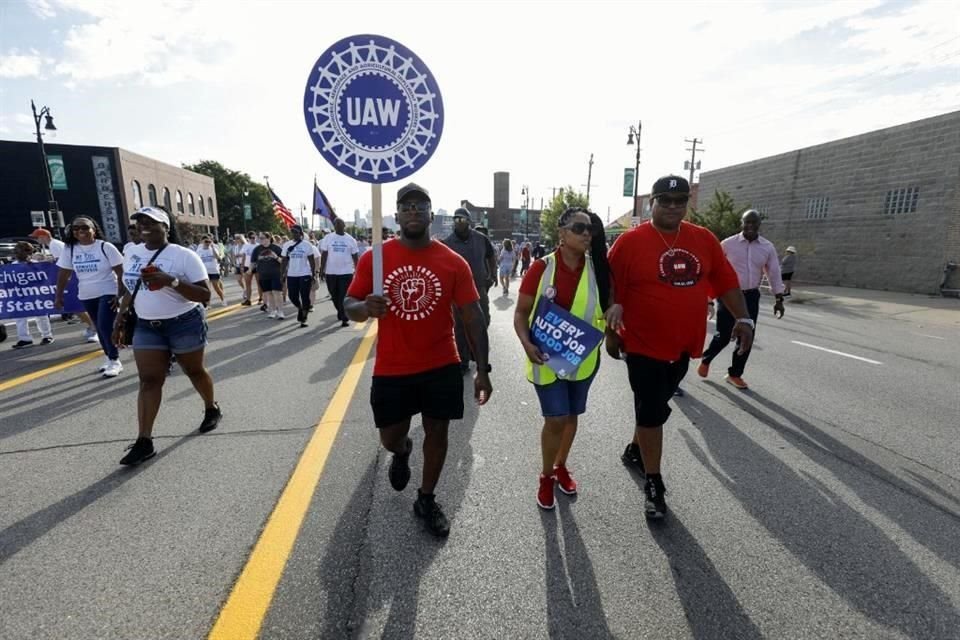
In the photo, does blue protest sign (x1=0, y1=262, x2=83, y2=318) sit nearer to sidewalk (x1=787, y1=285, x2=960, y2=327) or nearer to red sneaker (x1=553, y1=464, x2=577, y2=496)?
red sneaker (x1=553, y1=464, x2=577, y2=496)

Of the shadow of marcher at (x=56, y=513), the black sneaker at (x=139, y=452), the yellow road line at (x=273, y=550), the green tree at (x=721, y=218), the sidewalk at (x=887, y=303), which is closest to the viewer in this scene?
the yellow road line at (x=273, y=550)

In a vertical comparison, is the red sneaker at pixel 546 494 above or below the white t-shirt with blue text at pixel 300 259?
below

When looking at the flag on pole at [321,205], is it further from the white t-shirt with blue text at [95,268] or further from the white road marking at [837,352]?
the white road marking at [837,352]

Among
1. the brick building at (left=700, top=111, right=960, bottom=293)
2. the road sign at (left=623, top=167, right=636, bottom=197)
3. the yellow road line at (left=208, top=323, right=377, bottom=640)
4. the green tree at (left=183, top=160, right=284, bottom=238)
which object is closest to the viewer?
the yellow road line at (left=208, top=323, right=377, bottom=640)

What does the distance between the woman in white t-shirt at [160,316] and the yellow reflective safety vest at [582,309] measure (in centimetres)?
250

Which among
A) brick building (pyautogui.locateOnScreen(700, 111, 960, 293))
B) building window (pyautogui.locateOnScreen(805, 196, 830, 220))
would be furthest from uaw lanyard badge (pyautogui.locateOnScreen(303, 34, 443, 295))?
building window (pyautogui.locateOnScreen(805, 196, 830, 220))

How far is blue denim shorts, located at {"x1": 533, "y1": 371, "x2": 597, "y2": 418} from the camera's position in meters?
2.67

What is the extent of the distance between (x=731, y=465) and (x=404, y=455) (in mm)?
2304

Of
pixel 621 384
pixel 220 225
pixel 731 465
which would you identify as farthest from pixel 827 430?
pixel 220 225

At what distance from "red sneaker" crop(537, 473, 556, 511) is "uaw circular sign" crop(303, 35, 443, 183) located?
194 cm

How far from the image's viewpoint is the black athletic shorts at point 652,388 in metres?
2.77

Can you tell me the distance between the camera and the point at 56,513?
262 cm

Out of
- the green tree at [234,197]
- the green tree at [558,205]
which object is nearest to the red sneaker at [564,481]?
the green tree at [558,205]

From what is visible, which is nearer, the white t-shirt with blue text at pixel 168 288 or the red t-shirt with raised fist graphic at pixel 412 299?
the red t-shirt with raised fist graphic at pixel 412 299
